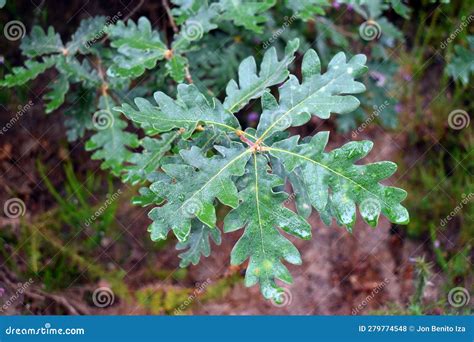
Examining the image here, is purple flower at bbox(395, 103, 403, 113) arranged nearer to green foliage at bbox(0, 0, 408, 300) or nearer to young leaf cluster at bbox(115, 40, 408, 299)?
green foliage at bbox(0, 0, 408, 300)

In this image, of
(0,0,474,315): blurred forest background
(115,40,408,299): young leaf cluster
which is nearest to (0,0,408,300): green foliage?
(115,40,408,299): young leaf cluster

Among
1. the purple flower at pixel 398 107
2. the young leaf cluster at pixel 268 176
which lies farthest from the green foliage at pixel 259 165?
the purple flower at pixel 398 107

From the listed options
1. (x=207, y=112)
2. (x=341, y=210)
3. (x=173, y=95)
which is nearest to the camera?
(x=341, y=210)

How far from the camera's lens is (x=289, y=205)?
3.95 meters

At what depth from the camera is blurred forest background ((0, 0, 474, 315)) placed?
3523mm

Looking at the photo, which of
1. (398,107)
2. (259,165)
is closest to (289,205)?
(398,107)

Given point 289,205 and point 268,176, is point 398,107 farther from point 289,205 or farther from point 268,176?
point 268,176

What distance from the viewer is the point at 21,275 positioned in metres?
3.50

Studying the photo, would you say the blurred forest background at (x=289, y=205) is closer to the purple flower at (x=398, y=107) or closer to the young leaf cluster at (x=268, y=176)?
the purple flower at (x=398, y=107)

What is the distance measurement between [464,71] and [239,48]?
1401 mm

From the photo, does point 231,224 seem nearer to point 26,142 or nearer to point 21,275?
point 21,275

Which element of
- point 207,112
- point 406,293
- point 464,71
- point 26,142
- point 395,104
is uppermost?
point 464,71

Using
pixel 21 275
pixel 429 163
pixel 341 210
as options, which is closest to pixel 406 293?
pixel 429 163

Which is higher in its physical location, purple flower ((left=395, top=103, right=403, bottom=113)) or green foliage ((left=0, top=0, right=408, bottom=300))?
purple flower ((left=395, top=103, right=403, bottom=113))
